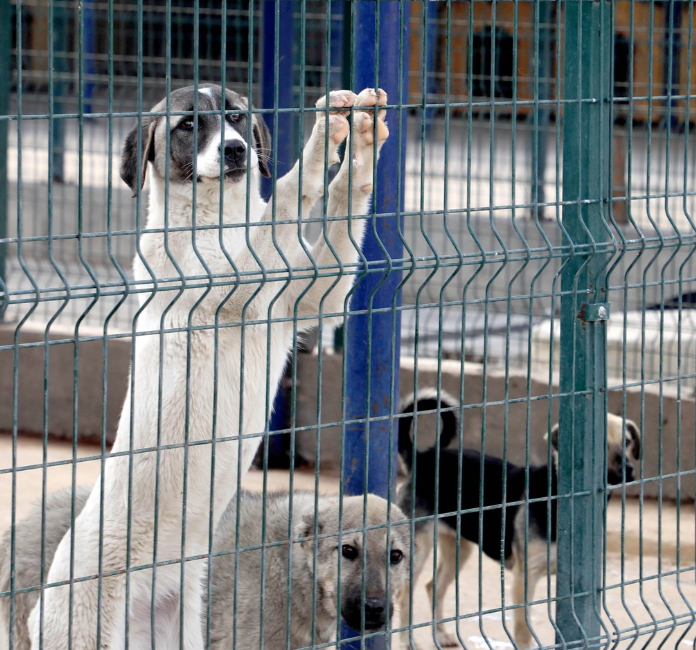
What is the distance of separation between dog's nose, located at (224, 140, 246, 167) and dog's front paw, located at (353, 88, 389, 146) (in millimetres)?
446

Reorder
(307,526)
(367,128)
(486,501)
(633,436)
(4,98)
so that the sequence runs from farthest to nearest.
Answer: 1. (4,98)
2. (633,436)
3. (486,501)
4. (307,526)
5. (367,128)

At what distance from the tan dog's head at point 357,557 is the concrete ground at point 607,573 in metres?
0.33

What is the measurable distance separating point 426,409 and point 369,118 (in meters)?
2.18

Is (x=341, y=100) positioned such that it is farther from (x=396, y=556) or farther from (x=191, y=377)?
(x=396, y=556)

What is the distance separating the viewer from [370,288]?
481 cm

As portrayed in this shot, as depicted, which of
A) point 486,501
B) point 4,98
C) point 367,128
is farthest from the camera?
point 4,98

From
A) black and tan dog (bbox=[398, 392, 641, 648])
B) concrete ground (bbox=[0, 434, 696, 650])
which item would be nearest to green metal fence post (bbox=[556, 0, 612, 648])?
concrete ground (bbox=[0, 434, 696, 650])

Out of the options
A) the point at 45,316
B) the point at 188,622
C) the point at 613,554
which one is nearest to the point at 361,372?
the point at 188,622

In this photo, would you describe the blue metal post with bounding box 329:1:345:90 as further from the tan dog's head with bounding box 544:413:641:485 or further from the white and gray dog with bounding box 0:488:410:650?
the white and gray dog with bounding box 0:488:410:650

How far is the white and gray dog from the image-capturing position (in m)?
4.53

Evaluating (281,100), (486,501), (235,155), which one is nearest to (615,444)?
(486,501)

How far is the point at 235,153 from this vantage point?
4.04 metres

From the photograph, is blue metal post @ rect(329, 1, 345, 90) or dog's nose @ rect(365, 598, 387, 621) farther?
blue metal post @ rect(329, 1, 345, 90)

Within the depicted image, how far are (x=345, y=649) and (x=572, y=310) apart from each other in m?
1.64
